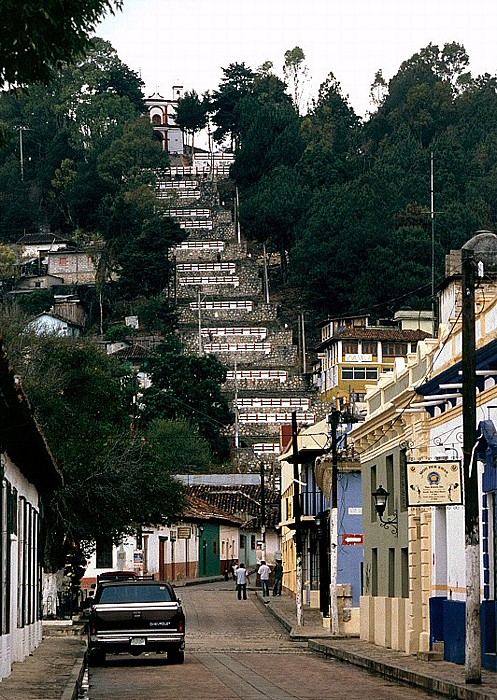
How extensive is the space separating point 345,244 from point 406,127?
4265 cm

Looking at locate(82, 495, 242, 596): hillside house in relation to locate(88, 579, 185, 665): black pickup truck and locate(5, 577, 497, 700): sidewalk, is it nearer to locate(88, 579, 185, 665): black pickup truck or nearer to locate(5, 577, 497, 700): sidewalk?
locate(5, 577, 497, 700): sidewalk

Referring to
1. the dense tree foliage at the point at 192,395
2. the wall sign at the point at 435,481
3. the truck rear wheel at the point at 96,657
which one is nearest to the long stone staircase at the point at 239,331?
the dense tree foliage at the point at 192,395

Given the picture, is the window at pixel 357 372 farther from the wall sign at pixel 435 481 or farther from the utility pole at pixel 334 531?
the wall sign at pixel 435 481

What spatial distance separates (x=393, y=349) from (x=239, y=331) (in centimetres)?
2662

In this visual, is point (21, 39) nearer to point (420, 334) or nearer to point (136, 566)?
point (136, 566)

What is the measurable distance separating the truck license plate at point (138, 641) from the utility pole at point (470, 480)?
312 inches

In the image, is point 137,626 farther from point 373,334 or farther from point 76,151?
point 76,151

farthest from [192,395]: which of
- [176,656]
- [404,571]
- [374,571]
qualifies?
[176,656]

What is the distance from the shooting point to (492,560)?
23.3 meters

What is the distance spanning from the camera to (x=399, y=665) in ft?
81.5

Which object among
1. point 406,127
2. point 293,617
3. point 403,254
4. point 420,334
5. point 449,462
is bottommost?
point 293,617

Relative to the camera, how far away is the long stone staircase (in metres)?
117

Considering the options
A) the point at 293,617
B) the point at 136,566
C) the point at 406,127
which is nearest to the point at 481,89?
the point at 406,127

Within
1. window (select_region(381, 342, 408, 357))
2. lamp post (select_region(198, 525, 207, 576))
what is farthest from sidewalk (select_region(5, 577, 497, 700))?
window (select_region(381, 342, 408, 357))
